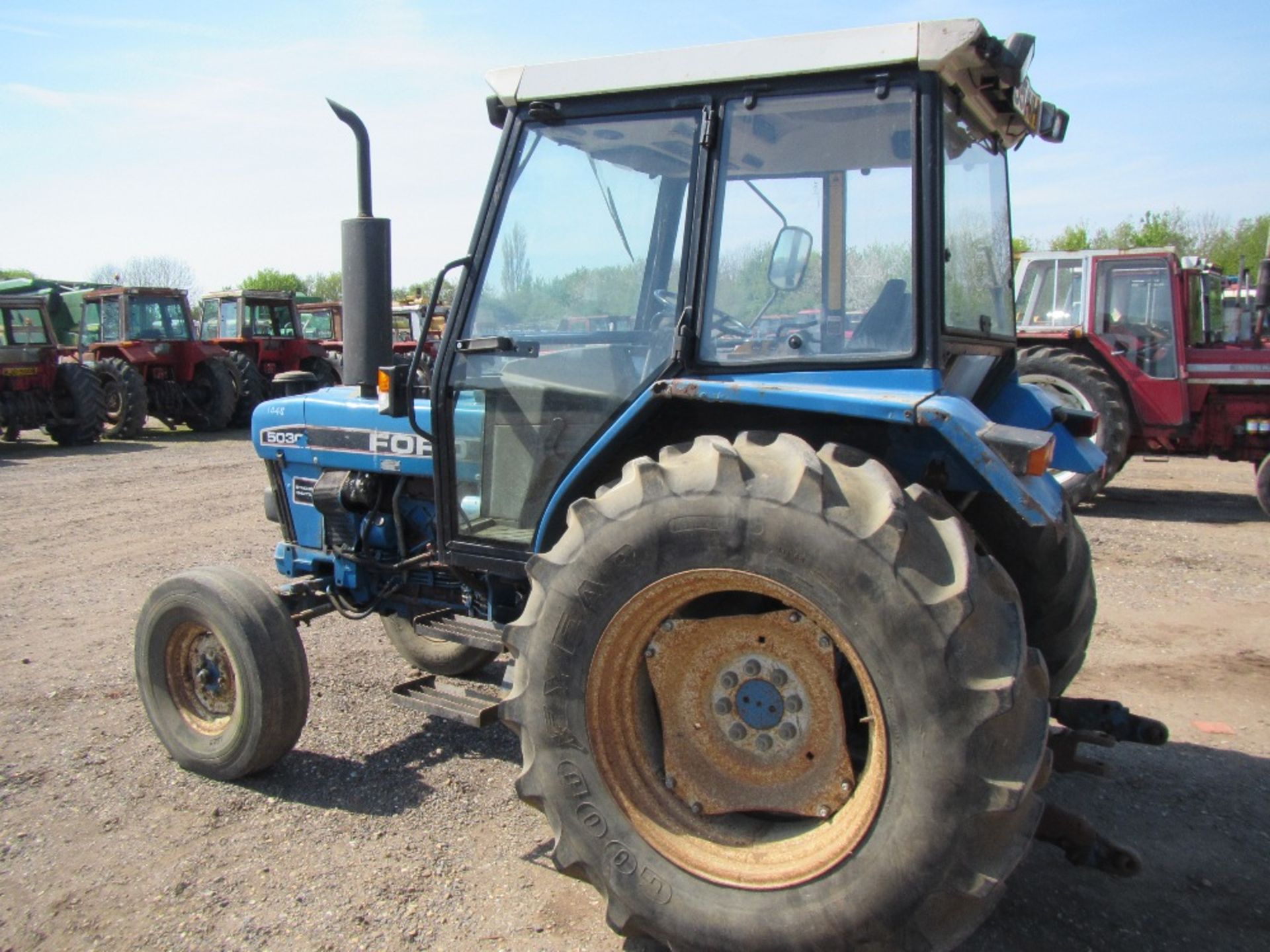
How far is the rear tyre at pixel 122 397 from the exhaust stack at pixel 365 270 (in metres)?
13.8

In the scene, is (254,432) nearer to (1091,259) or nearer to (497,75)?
(497,75)

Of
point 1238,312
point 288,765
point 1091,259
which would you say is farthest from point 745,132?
point 1238,312

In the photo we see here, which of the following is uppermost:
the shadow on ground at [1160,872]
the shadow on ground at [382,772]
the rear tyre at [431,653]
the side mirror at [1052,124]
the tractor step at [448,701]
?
the side mirror at [1052,124]

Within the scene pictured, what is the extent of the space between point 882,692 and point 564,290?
156cm

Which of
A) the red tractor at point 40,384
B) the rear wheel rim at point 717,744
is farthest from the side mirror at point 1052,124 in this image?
the red tractor at point 40,384

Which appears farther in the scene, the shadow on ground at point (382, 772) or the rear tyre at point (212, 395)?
the rear tyre at point (212, 395)

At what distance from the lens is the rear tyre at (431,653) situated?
455 cm

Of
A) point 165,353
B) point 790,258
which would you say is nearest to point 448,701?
point 790,258

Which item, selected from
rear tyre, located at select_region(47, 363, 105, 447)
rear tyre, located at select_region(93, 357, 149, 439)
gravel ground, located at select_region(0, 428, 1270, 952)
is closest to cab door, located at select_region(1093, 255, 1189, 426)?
gravel ground, located at select_region(0, 428, 1270, 952)

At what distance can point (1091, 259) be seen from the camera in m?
9.53

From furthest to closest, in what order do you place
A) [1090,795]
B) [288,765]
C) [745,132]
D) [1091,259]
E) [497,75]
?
[1091,259]
[288,765]
[1090,795]
[497,75]
[745,132]

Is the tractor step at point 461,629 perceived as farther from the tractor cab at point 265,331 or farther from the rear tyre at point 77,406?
the tractor cab at point 265,331

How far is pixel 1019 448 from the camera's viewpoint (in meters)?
2.36

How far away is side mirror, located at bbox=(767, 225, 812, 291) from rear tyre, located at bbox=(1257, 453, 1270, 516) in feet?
24.4
